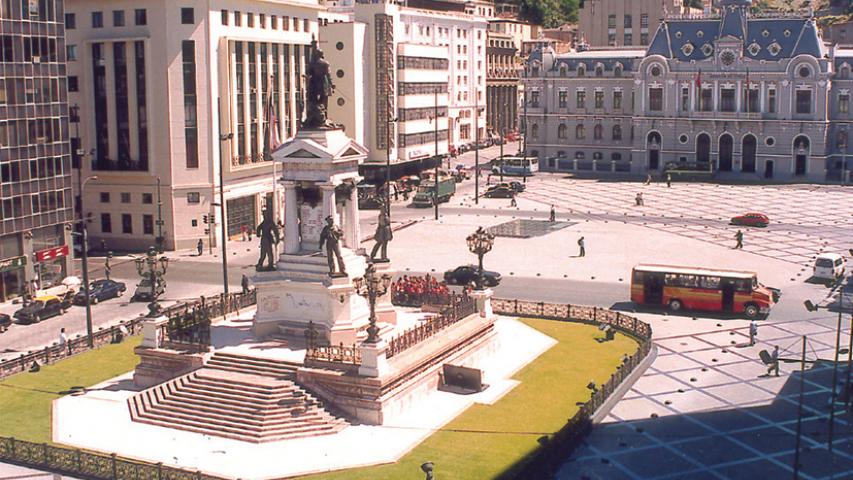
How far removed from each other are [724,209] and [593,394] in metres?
60.8

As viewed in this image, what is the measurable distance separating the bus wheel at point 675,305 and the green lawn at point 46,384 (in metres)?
27.9

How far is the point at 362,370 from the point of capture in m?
39.9

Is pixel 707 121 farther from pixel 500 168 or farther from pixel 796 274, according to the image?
pixel 796 274

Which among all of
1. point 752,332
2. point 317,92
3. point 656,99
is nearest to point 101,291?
point 317,92

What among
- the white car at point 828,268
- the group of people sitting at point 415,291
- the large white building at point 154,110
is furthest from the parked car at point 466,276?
the large white building at point 154,110

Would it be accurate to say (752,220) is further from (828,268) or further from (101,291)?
(101,291)

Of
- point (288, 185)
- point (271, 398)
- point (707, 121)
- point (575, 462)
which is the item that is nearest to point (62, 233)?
point (288, 185)

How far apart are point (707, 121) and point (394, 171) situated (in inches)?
1406

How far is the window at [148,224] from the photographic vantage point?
79000 millimetres

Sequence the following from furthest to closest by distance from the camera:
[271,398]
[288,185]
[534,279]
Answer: [534,279] < [288,185] < [271,398]

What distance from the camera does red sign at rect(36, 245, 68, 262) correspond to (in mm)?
64500

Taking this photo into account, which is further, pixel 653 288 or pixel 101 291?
pixel 101 291

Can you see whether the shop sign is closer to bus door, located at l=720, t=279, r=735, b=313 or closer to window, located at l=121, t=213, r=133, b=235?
window, located at l=121, t=213, r=133, b=235

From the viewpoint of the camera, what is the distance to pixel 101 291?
62656 mm
